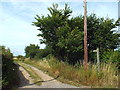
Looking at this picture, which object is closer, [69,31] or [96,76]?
[96,76]

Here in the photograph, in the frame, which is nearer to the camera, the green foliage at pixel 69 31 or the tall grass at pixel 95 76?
the tall grass at pixel 95 76

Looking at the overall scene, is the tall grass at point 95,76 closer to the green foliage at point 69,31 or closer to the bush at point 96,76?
the bush at point 96,76

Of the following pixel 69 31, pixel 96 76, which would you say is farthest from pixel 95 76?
pixel 69 31

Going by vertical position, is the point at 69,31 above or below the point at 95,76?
above

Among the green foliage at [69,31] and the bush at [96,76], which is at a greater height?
the green foliage at [69,31]

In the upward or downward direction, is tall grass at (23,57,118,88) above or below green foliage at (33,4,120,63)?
below

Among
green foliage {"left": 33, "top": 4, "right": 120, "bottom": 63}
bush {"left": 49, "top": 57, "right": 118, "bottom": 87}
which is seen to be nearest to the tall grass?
bush {"left": 49, "top": 57, "right": 118, "bottom": 87}

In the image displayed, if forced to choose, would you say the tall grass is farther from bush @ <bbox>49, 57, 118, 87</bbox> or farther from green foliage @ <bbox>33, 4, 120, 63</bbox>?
green foliage @ <bbox>33, 4, 120, 63</bbox>

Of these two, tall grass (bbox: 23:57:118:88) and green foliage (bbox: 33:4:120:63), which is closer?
tall grass (bbox: 23:57:118:88)

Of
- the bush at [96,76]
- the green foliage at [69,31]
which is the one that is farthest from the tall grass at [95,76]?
the green foliage at [69,31]

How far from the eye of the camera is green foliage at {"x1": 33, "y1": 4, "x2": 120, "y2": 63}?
1267 cm

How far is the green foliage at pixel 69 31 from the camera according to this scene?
12674 millimetres

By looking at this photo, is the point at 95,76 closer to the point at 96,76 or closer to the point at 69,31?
the point at 96,76

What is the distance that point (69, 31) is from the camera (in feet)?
40.0
